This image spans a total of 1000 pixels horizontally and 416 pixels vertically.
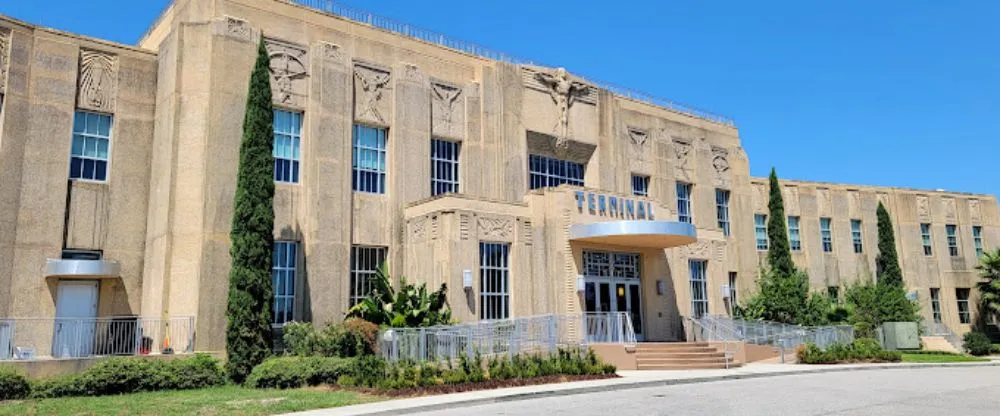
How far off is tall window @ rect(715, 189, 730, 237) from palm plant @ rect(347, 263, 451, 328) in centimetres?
1932

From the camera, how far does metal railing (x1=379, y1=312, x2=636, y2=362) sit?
20.8m

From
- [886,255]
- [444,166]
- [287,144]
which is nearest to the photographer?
[287,144]

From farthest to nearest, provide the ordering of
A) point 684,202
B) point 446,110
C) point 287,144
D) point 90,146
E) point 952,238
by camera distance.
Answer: point 952,238
point 684,202
point 446,110
point 287,144
point 90,146

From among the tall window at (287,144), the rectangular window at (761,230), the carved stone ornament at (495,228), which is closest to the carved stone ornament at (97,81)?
the tall window at (287,144)

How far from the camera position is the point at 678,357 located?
24875 mm

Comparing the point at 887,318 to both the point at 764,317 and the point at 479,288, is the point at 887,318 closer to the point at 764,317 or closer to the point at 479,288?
the point at 764,317

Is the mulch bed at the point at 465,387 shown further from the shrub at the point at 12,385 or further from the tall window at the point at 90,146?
the tall window at the point at 90,146

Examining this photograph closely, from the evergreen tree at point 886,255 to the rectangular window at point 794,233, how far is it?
4434 millimetres

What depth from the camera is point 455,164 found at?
96.4 ft

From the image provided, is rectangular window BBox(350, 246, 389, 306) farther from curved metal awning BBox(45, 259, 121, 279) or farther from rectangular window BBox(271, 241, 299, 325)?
curved metal awning BBox(45, 259, 121, 279)

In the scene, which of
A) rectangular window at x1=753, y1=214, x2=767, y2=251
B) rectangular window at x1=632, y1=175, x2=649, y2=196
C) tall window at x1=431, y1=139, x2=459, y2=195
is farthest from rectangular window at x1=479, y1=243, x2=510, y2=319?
rectangular window at x1=753, y1=214, x2=767, y2=251

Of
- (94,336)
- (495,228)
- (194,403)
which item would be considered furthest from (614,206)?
(94,336)

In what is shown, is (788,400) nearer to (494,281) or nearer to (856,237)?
(494,281)

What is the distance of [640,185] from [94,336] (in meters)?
22.9
